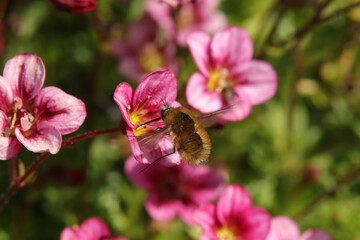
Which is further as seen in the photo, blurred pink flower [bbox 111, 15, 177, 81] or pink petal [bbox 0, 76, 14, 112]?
blurred pink flower [bbox 111, 15, 177, 81]

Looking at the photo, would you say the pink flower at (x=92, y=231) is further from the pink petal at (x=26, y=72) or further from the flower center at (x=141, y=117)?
the pink petal at (x=26, y=72)

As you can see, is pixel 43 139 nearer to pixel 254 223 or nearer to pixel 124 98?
pixel 124 98

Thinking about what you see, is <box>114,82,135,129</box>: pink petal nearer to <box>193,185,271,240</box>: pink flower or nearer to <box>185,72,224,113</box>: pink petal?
<box>185,72,224,113</box>: pink petal

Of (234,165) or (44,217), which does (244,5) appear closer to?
(234,165)

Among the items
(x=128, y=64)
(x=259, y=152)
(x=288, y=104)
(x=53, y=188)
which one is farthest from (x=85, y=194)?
(x=288, y=104)

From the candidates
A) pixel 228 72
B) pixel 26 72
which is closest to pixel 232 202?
pixel 228 72

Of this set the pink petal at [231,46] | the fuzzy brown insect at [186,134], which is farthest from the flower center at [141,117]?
the pink petal at [231,46]

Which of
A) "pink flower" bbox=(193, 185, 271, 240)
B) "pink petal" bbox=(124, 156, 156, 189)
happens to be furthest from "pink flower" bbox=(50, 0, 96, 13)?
"pink flower" bbox=(193, 185, 271, 240)
